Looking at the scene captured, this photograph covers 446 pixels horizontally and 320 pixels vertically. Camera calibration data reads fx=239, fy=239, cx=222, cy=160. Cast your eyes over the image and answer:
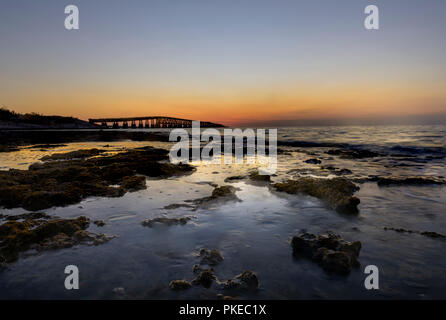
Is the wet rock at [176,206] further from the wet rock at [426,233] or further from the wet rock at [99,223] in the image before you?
the wet rock at [426,233]

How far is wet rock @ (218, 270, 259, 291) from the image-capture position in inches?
113

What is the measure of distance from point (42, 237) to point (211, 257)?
2931 mm

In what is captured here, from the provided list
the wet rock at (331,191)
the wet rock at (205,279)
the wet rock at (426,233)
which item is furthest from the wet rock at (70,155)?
the wet rock at (426,233)

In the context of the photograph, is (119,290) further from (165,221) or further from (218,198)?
(218,198)

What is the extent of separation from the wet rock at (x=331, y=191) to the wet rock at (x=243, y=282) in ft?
11.6

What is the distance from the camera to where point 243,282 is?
295cm

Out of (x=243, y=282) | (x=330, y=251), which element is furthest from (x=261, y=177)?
(x=243, y=282)

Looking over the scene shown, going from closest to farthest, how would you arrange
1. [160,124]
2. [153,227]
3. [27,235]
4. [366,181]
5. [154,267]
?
[154,267], [27,235], [153,227], [366,181], [160,124]

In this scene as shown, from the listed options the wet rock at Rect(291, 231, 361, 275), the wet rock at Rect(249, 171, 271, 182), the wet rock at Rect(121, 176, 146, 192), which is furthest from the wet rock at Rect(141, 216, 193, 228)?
the wet rock at Rect(249, 171, 271, 182)

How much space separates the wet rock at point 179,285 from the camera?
9.42ft

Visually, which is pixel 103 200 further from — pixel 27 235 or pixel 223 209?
pixel 223 209

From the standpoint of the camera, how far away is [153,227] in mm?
4648

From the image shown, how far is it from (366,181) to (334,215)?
474cm
